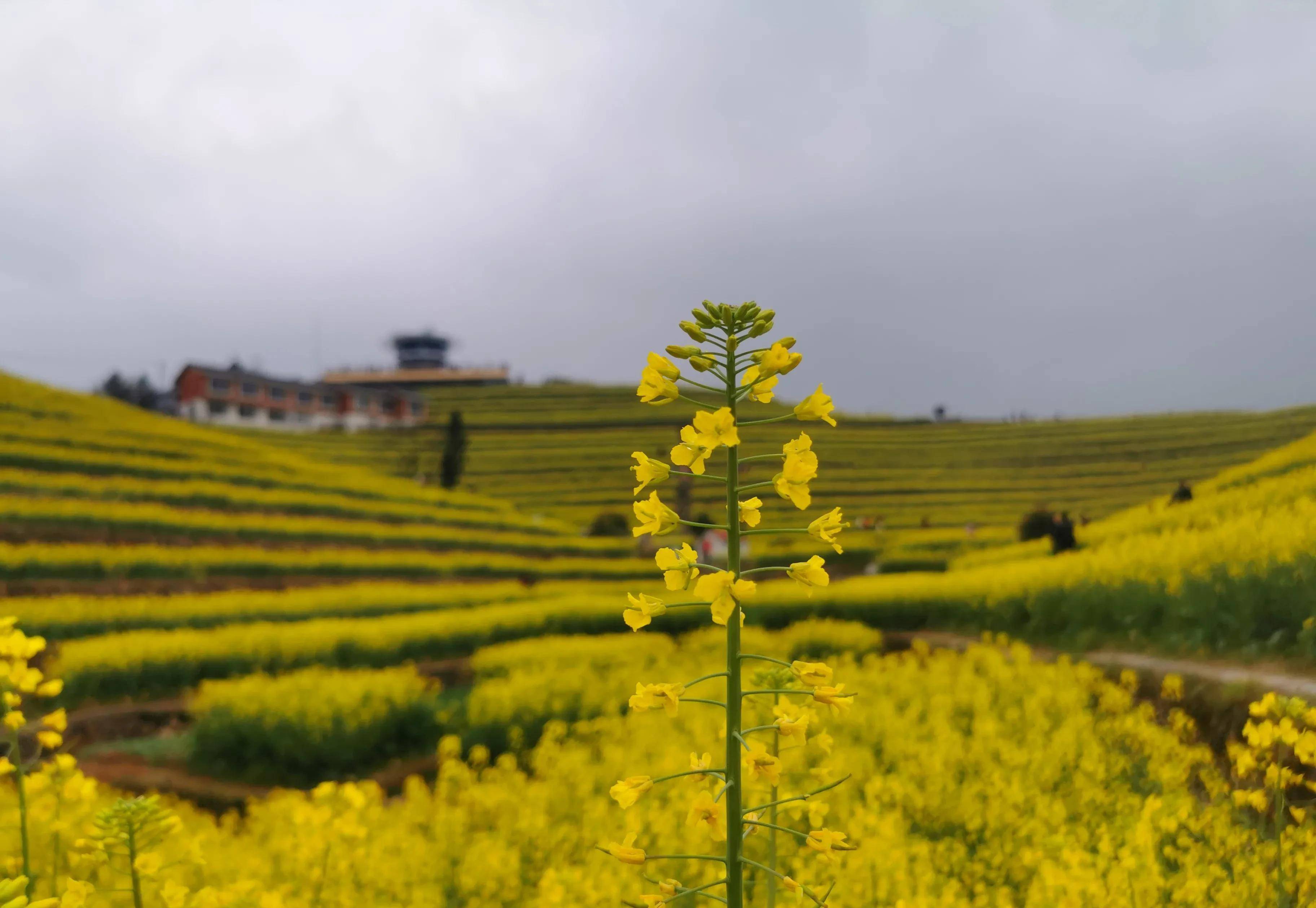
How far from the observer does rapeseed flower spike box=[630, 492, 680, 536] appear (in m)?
1.42

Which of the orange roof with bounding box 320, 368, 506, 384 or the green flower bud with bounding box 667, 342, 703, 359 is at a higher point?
the orange roof with bounding box 320, 368, 506, 384

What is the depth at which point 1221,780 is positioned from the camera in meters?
3.44

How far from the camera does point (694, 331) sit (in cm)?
139

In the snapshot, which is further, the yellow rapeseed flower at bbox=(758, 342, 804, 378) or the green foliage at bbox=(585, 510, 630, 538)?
the green foliage at bbox=(585, 510, 630, 538)

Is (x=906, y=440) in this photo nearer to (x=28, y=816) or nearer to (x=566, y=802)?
(x=566, y=802)

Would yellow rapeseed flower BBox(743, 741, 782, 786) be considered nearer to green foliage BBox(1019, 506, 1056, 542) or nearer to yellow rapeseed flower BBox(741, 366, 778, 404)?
yellow rapeseed flower BBox(741, 366, 778, 404)

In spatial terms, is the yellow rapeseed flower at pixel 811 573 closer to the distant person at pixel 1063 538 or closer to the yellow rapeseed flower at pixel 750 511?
the yellow rapeseed flower at pixel 750 511

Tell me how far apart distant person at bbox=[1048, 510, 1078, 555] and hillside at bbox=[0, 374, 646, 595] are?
9791mm

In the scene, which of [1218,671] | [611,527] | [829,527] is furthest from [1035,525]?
[611,527]

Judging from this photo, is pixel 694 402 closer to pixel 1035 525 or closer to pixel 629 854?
pixel 629 854

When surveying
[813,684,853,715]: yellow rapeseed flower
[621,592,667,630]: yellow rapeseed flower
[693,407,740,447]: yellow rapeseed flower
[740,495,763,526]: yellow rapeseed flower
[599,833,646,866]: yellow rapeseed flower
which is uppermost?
[693,407,740,447]: yellow rapeseed flower

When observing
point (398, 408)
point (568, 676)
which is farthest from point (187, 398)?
point (568, 676)

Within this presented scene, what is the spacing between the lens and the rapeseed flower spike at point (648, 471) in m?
1.45

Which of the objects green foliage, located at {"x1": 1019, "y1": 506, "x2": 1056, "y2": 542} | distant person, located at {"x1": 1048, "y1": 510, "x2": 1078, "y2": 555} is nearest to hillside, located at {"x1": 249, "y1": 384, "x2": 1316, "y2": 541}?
green foliage, located at {"x1": 1019, "y1": 506, "x2": 1056, "y2": 542}
